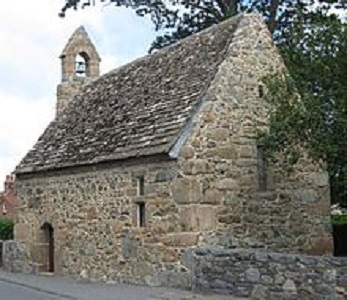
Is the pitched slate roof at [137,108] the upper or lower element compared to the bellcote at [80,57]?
lower

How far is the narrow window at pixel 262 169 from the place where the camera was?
20484mm

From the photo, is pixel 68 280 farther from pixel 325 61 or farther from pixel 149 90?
pixel 325 61

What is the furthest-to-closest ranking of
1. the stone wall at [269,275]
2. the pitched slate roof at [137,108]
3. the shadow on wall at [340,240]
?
1. the shadow on wall at [340,240]
2. the pitched slate roof at [137,108]
3. the stone wall at [269,275]

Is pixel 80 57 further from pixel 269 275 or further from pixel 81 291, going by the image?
pixel 269 275

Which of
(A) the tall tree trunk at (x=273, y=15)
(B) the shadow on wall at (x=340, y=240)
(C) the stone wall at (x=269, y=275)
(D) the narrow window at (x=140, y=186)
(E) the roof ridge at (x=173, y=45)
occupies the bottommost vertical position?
(C) the stone wall at (x=269, y=275)

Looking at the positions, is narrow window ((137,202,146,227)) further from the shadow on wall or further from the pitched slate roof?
the shadow on wall

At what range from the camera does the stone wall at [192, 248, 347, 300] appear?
14.1 meters

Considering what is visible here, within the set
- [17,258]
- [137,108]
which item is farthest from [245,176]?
[17,258]

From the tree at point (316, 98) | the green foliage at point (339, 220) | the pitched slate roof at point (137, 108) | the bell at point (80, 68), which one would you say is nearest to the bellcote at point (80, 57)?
the bell at point (80, 68)

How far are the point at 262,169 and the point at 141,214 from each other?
343 centimetres

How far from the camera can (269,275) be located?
1548cm

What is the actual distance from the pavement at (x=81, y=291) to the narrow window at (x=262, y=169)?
4.01m

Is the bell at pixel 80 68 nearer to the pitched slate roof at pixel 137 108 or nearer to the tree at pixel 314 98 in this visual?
the pitched slate roof at pixel 137 108

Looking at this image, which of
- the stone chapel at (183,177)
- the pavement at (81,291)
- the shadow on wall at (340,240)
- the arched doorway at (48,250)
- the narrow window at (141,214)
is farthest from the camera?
the arched doorway at (48,250)
